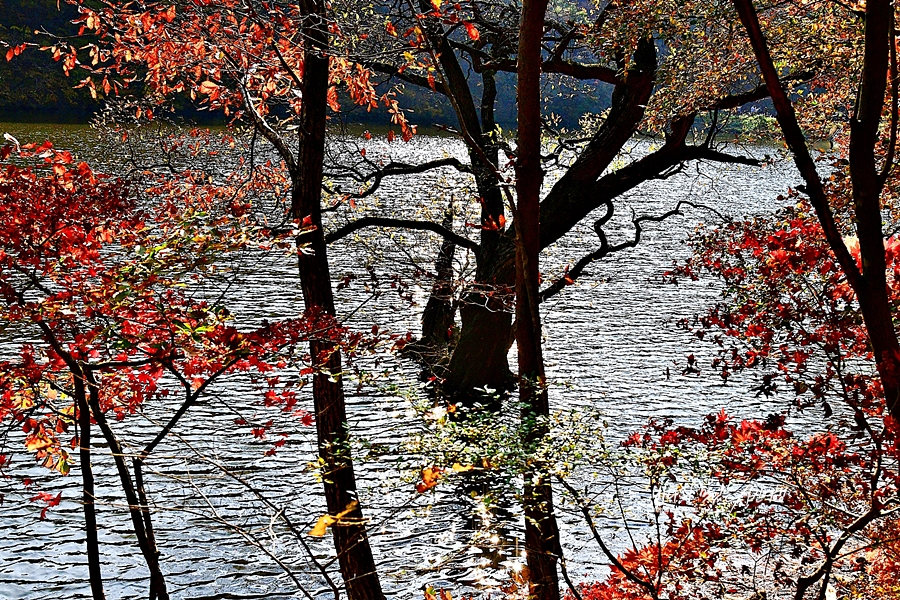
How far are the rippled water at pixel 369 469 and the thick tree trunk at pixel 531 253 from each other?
1.13 ft

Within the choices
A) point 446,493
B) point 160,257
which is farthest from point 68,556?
point 160,257

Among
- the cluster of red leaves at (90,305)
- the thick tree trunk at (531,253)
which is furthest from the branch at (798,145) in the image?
the cluster of red leaves at (90,305)

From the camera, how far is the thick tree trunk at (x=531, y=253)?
6469 millimetres

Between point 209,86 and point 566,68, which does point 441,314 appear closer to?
point 566,68

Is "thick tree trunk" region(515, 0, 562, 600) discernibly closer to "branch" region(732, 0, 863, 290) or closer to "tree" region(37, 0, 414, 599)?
"tree" region(37, 0, 414, 599)

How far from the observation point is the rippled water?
1008cm

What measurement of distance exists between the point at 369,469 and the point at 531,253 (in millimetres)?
7508

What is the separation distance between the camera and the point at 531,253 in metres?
6.74

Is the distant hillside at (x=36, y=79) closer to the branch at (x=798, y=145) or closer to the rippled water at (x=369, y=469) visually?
the rippled water at (x=369, y=469)

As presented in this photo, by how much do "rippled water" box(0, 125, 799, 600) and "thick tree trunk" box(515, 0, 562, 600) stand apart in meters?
0.34

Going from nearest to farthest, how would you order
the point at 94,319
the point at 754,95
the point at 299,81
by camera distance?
1. the point at 94,319
2. the point at 299,81
3. the point at 754,95

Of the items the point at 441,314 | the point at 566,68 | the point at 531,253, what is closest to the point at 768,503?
the point at 531,253

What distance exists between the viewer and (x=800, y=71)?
10984 millimetres

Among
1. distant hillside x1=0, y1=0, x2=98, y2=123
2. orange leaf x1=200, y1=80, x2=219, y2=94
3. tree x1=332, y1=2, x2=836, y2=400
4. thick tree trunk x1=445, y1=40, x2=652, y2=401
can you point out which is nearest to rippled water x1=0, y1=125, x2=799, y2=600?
thick tree trunk x1=445, y1=40, x2=652, y2=401
